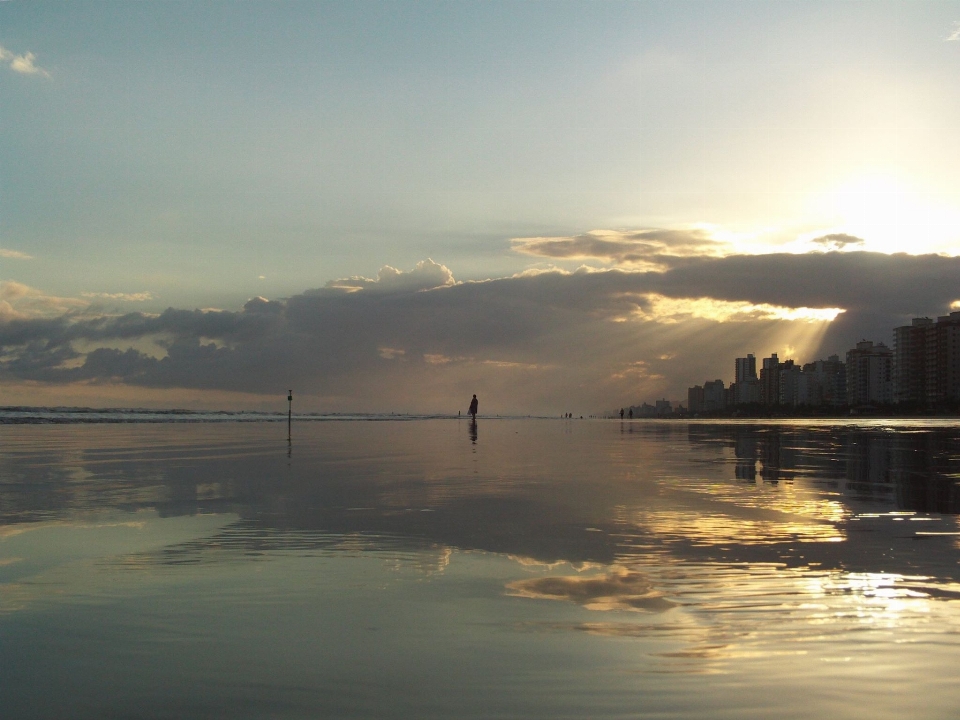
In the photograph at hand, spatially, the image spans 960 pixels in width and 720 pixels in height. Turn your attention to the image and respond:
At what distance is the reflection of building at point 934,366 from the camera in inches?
7052

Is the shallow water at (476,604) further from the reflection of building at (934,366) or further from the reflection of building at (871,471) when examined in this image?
the reflection of building at (934,366)

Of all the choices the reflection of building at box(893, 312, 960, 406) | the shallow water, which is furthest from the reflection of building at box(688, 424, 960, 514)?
the reflection of building at box(893, 312, 960, 406)

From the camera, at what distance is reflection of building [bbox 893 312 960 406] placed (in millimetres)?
179125

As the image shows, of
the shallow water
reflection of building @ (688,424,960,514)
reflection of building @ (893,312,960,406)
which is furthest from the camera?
reflection of building @ (893,312,960,406)

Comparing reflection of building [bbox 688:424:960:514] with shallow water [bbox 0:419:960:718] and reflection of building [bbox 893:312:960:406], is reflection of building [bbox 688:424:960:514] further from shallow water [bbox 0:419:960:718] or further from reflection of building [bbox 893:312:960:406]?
reflection of building [bbox 893:312:960:406]

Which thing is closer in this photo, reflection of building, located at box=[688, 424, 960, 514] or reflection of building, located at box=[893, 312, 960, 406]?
reflection of building, located at box=[688, 424, 960, 514]

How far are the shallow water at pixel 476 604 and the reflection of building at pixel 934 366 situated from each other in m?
Result: 188

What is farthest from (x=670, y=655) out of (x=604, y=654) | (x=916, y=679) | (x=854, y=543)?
(x=854, y=543)

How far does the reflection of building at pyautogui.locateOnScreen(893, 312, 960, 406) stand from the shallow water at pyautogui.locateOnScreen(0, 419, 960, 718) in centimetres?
18809

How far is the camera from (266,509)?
1236 cm

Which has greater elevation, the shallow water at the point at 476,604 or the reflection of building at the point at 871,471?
the shallow water at the point at 476,604

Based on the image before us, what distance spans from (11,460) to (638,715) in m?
22.7

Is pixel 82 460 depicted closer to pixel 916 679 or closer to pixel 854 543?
pixel 854 543

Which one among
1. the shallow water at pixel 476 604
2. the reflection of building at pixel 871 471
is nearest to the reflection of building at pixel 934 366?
the reflection of building at pixel 871 471
